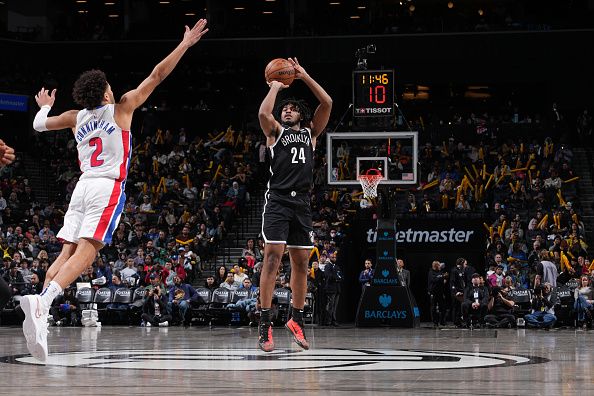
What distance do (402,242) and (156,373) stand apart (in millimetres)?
18537

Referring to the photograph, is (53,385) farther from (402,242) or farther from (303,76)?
(402,242)

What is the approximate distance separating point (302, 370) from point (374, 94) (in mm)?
13979

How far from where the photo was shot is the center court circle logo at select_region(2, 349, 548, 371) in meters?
9.09

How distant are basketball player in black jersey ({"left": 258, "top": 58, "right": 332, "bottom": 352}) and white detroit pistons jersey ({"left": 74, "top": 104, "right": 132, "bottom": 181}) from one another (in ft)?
6.01

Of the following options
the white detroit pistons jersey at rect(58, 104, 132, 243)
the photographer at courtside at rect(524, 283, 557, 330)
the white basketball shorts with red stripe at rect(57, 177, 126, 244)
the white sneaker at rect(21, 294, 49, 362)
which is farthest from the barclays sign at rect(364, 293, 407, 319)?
the white sneaker at rect(21, 294, 49, 362)

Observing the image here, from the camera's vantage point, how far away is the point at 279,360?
387 inches

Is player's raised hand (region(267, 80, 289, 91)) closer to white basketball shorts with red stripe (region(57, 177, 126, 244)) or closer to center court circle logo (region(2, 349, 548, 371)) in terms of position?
white basketball shorts with red stripe (region(57, 177, 126, 244))

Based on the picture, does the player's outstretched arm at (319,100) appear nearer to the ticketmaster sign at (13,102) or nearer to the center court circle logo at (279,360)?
the center court circle logo at (279,360)

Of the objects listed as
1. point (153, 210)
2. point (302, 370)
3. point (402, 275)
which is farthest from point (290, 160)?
point (153, 210)

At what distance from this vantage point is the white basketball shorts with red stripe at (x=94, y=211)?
9062 millimetres


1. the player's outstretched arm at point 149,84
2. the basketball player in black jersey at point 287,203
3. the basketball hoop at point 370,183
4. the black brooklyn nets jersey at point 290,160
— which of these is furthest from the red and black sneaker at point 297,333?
the basketball hoop at point 370,183

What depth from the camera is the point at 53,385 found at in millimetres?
7398

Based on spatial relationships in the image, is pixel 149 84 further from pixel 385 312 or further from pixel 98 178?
pixel 385 312

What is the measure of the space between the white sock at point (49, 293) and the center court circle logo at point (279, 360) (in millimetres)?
909
